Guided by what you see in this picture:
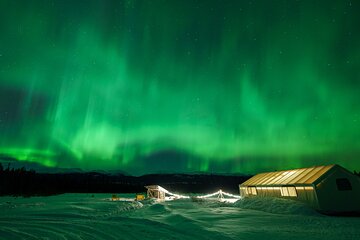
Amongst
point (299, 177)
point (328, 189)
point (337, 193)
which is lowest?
point (337, 193)

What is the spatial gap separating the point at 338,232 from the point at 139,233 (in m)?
10.4

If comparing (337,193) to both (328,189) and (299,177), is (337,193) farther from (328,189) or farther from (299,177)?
(299,177)

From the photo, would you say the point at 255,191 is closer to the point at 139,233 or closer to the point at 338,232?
the point at 338,232

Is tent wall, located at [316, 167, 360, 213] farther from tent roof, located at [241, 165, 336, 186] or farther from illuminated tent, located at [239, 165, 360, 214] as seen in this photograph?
tent roof, located at [241, 165, 336, 186]

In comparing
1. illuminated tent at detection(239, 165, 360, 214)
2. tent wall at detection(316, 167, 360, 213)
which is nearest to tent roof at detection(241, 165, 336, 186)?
illuminated tent at detection(239, 165, 360, 214)

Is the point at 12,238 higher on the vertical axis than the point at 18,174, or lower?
lower

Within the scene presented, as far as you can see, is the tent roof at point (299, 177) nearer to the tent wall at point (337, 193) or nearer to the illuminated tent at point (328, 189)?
the illuminated tent at point (328, 189)

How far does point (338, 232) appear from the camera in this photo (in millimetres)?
12438

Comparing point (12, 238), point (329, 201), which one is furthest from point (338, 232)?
point (12, 238)

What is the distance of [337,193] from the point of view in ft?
72.8

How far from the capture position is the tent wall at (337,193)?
2169 cm

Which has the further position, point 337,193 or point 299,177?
point 299,177

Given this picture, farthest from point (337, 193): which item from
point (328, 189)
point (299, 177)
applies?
point (299, 177)

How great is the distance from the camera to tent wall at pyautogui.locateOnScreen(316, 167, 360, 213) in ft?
71.2
